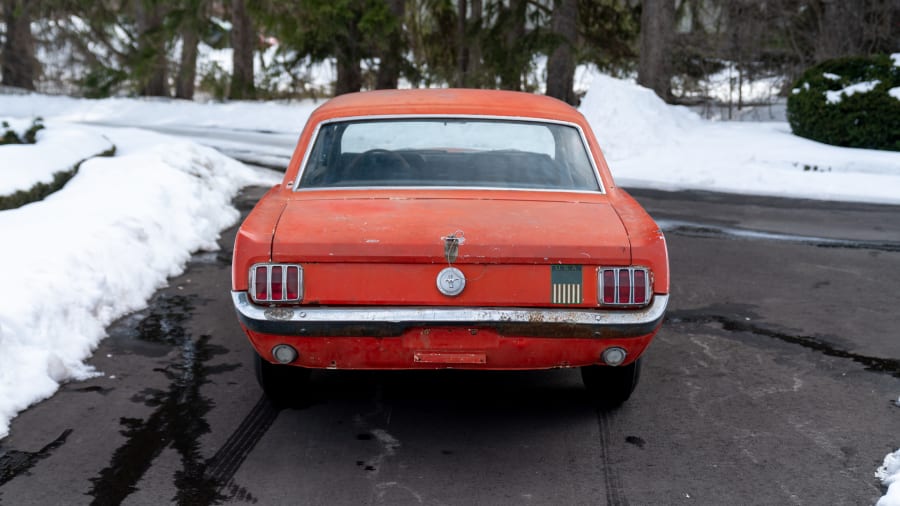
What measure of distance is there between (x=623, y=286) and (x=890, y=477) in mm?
1323

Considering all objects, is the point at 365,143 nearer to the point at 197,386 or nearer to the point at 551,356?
the point at 197,386

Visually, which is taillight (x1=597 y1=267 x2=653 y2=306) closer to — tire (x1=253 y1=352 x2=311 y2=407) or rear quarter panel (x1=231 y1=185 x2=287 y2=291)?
rear quarter panel (x1=231 y1=185 x2=287 y2=291)

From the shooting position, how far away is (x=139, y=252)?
8148 millimetres

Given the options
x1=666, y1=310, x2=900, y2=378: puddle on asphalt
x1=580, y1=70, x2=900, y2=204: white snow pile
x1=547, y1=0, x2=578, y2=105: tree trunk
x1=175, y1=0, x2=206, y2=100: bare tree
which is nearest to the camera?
x1=666, y1=310, x2=900, y2=378: puddle on asphalt

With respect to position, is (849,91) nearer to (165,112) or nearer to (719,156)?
(719,156)

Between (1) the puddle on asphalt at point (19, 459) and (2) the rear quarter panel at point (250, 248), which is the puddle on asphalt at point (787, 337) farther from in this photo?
(1) the puddle on asphalt at point (19, 459)

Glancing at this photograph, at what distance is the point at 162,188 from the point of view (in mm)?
10227

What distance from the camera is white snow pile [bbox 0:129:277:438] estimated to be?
5512 millimetres

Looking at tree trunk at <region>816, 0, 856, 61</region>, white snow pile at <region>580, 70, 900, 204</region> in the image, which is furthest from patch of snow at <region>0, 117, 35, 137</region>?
tree trunk at <region>816, 0, 856, 61</region>

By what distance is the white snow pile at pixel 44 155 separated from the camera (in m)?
10.6

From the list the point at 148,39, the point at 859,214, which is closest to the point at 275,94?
the point at 148,39

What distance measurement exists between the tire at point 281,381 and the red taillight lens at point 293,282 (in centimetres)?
71

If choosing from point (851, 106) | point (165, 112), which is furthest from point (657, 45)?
point (165, 112)

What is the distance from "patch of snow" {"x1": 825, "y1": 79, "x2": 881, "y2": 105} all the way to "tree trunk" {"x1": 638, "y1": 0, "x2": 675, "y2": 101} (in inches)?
203
